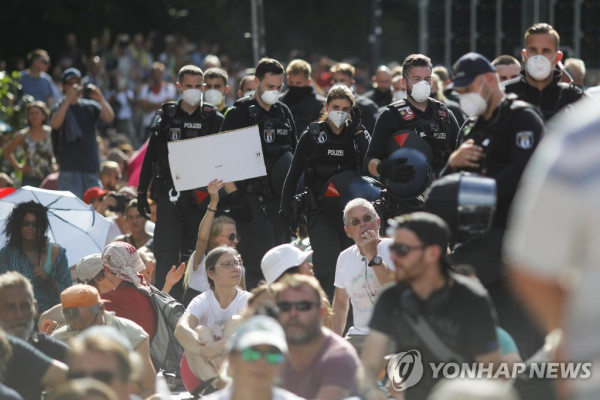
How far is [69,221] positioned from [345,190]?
101 inches

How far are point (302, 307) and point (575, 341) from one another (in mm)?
2587

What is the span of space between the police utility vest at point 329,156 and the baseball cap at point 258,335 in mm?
4555

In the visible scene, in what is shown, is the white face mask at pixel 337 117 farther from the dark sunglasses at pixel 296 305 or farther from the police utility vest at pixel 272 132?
the dark sunglasses at pixel 296 305

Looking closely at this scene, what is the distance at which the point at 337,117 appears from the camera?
10.0 metres

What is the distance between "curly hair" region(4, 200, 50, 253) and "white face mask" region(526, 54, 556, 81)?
14.4 feet

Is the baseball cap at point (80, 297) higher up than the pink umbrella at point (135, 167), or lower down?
lower down

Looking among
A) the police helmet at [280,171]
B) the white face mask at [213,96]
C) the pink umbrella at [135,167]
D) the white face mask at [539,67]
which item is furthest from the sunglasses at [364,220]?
the pink umbrella at [135,167]

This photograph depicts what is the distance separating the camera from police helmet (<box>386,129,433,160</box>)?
9.29m

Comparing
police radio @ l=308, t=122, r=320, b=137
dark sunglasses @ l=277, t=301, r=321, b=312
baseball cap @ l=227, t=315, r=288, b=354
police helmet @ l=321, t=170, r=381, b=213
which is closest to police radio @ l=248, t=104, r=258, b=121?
police radio @ l=308, t=122, r=320, b=137

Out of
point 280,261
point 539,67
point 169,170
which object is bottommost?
point 280,261

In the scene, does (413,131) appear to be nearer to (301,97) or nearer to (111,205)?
(301,97)

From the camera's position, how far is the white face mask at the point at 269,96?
10773mm

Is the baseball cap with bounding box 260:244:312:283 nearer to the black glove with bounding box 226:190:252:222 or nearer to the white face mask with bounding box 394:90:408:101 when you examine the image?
the black glove with bounding box 226:190:252:222

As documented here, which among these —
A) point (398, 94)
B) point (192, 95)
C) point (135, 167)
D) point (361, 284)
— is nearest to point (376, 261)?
point (361, 284)
